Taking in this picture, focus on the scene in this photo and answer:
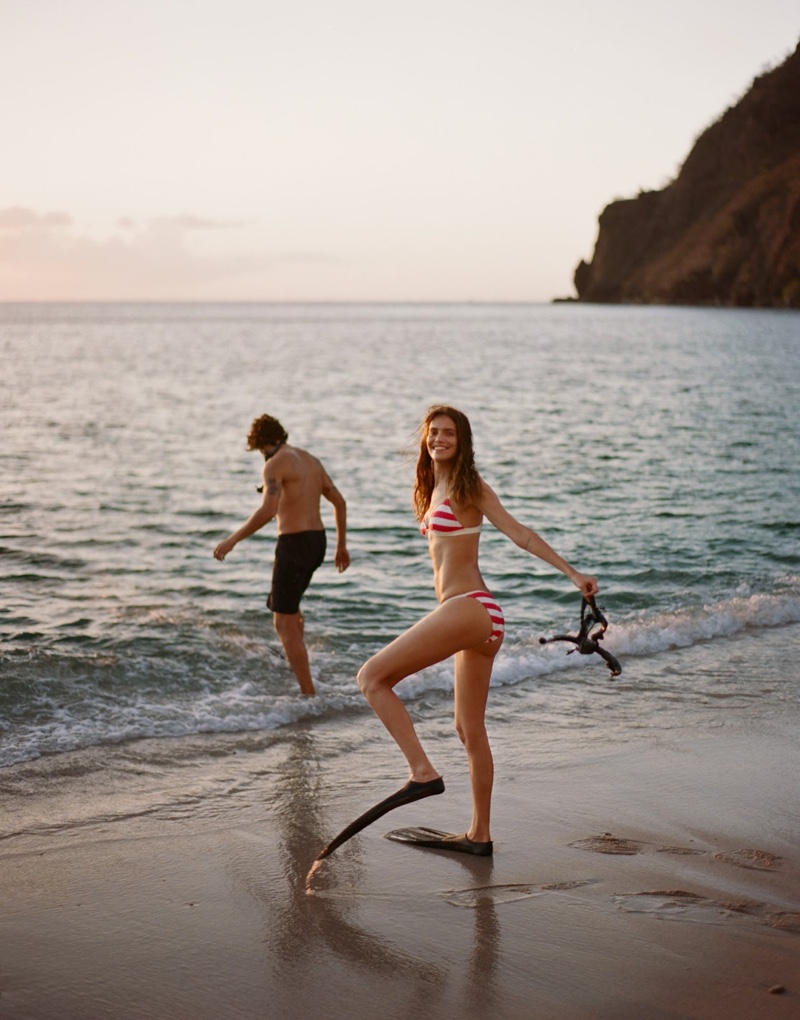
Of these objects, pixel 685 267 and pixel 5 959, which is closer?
pixel 5 959

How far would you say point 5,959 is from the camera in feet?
13.4

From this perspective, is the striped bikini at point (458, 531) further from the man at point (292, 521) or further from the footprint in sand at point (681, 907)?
the man at point (292, 521)

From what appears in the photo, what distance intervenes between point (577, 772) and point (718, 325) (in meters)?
91.4

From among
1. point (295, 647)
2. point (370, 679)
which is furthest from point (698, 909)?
point (295, 647)

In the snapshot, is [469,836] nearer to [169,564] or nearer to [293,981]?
[293,981]

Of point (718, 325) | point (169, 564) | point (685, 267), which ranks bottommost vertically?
point (169, 564)

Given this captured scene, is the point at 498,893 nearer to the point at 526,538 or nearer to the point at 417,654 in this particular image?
→ the point at 417,654

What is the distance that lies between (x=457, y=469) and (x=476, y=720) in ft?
3.67

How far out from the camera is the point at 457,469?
484 cm

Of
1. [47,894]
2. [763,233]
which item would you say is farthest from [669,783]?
[763,233]

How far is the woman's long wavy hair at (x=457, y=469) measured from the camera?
481 centimetres

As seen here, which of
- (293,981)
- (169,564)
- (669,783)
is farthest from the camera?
(169,564)

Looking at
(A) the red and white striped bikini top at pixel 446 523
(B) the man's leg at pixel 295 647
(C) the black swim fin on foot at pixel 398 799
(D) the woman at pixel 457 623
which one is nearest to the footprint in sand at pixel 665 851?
(D) the woman at pixel 457 623

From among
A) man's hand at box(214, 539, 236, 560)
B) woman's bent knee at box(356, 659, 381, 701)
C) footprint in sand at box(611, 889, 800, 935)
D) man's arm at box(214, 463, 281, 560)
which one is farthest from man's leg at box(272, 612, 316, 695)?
footprint in sand at box(611, 889, 800, 935)
